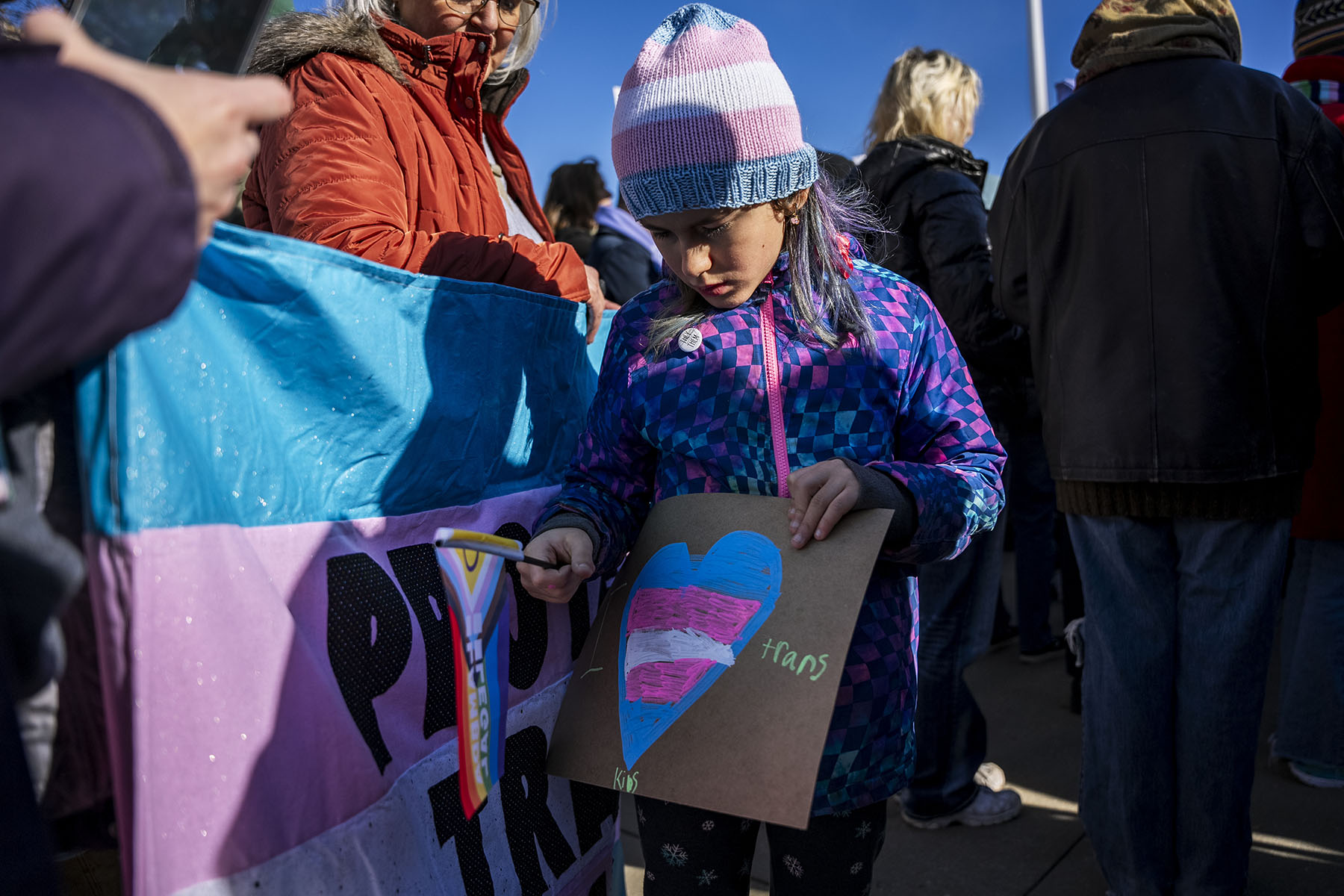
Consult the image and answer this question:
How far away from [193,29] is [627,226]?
3516mm

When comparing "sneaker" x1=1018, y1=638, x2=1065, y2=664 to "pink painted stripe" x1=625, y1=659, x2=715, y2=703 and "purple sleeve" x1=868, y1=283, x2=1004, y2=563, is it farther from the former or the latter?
"pink painted stripe" x1=625, y1=659, x2=715, y2=703

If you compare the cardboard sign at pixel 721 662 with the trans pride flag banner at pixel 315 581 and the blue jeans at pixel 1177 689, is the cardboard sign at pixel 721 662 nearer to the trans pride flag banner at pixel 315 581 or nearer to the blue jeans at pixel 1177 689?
the trans pride flag banner at pixel 315 581

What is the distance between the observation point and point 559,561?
53.6 inches

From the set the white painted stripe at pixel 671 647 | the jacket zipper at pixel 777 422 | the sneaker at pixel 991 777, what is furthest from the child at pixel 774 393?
the sneaker at pixel 991 777

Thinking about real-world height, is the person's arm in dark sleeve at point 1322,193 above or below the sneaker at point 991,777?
above

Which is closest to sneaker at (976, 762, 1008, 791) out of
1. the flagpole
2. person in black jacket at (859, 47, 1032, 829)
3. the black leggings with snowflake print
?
person in black jacket at (859, 47, 1032, 829)

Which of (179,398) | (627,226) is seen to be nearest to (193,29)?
(179,398)

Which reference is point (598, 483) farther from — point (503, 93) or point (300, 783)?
point (503, 93)

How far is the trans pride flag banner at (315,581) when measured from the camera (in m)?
0.93

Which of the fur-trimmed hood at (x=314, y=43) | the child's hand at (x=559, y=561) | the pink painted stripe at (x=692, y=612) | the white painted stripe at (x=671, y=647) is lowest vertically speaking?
the white painted stripe at (x=671, y=647)

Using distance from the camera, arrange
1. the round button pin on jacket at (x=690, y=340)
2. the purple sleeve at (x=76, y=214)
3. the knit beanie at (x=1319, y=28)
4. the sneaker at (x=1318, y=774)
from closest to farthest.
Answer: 1. the purple sleeve at (x=76, y=214)
2. the round button pin on jacket at (x=690, y=340)
3. the sneaker at (x=1318, y=774)
4. the knit beanie at (x=1319, y=28)

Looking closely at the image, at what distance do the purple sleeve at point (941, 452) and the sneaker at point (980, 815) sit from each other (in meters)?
1.58

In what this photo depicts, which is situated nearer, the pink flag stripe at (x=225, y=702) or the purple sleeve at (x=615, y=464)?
the pink flag stripe at (x=225, y=702)

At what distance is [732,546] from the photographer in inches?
52.5
